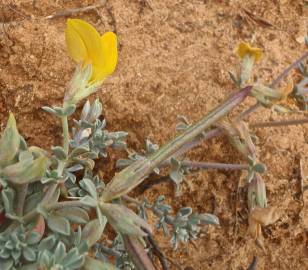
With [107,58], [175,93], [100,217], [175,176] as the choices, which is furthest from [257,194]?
[175,93]

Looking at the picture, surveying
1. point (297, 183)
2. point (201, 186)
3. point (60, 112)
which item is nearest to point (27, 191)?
point (60, 112)

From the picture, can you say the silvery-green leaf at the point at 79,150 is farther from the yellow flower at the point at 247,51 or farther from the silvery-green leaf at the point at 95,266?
the yellow flower at the point at 247,51

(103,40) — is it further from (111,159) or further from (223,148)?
(223,148)

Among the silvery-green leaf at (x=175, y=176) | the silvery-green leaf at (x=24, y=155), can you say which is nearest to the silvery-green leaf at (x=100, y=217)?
the silvery-green leaf at (x=24, y=155)

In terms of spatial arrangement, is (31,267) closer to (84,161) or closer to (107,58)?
(84,161)

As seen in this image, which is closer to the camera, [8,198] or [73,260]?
[73,260]

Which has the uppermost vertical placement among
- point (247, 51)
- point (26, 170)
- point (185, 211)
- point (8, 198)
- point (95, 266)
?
point (247, 51)
